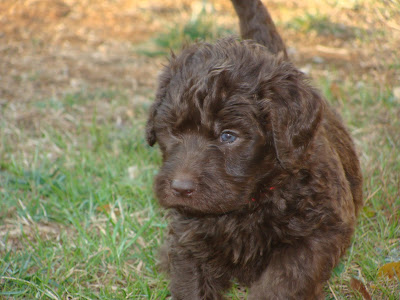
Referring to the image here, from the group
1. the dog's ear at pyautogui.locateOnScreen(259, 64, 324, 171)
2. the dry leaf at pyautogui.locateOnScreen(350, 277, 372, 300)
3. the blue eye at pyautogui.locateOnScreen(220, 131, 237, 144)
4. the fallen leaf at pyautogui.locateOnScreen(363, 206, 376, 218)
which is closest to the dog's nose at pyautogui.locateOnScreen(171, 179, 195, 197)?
the blue eye at pyautogui.locateOnScreen(220, 131, 237, 144)

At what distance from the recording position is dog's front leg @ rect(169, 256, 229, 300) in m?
2.81

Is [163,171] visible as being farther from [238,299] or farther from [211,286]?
[238,299]

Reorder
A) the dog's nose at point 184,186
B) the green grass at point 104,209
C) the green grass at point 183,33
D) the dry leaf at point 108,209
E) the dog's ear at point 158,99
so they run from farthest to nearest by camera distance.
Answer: the green grass at point 183,33 → the dry leaf at point 108,209 → the green grass at point 104,209 → the dog's ear at point 158,99 → the dog's nose at point 184,186

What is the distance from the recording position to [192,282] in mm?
2818

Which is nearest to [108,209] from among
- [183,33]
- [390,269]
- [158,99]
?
[158,99]

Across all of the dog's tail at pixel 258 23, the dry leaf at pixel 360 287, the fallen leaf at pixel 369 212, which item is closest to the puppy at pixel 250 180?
the dry leaf at pixel 360 287

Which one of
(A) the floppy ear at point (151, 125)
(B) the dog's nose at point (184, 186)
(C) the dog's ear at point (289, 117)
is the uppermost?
(C) the dog's ear at point (289, 117)

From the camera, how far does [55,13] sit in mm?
8109

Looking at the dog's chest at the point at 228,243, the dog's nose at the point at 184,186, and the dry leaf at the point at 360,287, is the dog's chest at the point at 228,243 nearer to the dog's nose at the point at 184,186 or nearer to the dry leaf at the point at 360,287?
the dog's nose at the point at 184,186

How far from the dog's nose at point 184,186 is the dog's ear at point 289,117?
47cm

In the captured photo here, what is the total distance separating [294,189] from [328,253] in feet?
1.20

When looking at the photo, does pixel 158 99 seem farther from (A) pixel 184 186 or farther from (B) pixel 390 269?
(B) pixel 390 269

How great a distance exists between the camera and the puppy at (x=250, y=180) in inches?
101

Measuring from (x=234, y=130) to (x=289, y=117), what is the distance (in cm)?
29
